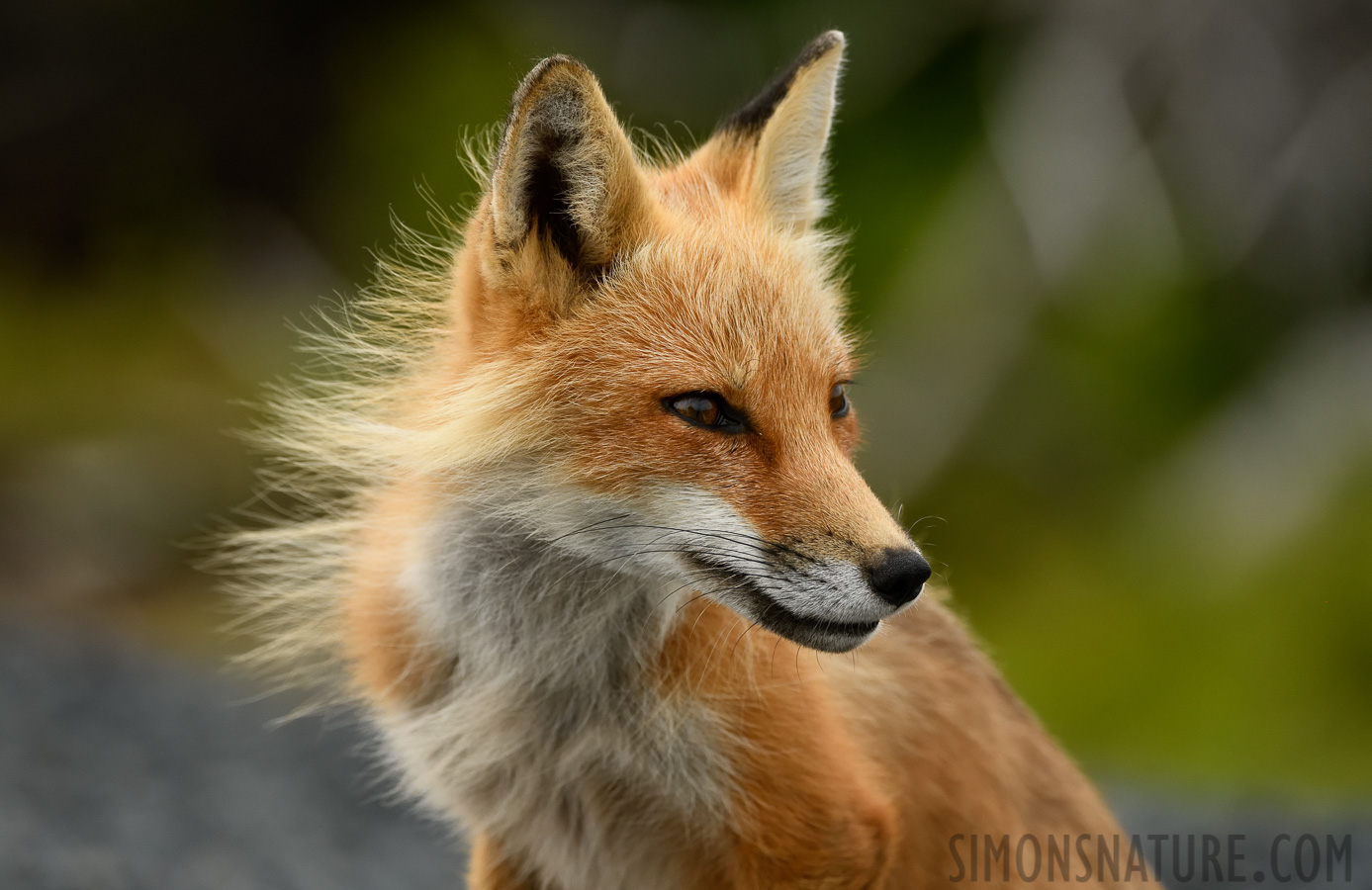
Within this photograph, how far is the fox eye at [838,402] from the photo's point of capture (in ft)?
12.0

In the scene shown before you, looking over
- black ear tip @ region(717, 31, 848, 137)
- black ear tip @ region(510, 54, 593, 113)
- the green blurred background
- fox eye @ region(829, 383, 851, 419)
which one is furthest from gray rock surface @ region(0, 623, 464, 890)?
black ear tip @ region(510, 54, 593, 113)

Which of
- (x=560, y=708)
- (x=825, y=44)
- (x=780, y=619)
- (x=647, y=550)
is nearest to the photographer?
(x=780, y=619)

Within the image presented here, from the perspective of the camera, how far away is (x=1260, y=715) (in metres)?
10.0

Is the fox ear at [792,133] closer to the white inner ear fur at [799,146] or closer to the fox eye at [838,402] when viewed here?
the white inner ear fur at [799,146]

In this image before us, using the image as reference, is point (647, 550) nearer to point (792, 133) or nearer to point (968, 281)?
point (792, 133)

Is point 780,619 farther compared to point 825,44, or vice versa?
point 825,44

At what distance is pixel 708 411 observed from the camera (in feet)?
11.0

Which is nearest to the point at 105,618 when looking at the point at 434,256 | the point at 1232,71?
the point at 434,256

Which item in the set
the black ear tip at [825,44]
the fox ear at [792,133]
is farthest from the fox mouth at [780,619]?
the black ear tip at [825,44]

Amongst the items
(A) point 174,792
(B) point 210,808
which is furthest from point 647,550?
(A) point 174,792

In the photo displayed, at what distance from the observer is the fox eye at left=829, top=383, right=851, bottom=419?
3.67m

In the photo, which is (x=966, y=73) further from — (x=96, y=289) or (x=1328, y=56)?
(x=96, y=289)

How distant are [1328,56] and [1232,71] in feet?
2.75

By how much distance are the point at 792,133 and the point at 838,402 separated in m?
1.05
